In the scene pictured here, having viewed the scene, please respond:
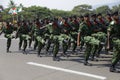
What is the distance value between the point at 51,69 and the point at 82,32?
180cm

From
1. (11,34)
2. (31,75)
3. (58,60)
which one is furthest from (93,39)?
(11,34)

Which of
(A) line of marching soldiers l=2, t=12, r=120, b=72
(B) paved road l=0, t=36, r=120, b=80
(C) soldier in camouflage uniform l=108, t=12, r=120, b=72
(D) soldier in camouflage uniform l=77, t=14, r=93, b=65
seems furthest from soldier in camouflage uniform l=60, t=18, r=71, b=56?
(C) soldier in camouflage uniform l=108, t=12, r=120, b=72

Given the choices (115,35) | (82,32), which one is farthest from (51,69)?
(115,35)

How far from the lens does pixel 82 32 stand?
10641 mm

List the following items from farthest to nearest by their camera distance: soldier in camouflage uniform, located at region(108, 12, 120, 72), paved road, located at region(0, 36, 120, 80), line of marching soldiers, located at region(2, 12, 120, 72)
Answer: line of marching soldiers, located at region(2, 12, 120, 72) → soldier in camouflage uniform, located at region(108, 12, 120, 72) → paved road, located at region(0, 36, 120, 80)

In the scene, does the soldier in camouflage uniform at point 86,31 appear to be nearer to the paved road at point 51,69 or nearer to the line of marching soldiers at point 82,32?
the line of marching soldiers at point 82,32

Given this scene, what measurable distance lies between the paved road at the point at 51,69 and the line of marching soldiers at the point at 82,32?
0.46m

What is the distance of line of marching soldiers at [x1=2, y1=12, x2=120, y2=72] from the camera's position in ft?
30.7

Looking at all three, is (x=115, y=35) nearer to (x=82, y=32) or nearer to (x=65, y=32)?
(x=82, y=32)

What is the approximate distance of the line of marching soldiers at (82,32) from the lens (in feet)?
30.7

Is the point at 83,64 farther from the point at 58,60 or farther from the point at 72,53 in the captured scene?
the point at 72,53

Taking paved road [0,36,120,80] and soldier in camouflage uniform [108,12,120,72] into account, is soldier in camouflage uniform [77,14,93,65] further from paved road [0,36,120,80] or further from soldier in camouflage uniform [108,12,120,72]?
soldier in camouflage uniform [108,12,120,72]

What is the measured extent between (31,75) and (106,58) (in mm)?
4241

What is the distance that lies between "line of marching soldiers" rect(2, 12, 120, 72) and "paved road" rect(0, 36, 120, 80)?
458 mm
